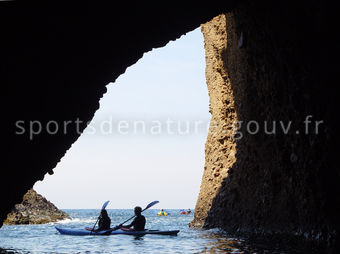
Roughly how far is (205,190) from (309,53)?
13059 millimetres

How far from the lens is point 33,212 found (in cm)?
3631

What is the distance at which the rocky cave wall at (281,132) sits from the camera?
745cm

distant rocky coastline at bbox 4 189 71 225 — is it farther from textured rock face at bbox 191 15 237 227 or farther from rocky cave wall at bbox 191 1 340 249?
rocky cave wall at bbox 191 1 340 249

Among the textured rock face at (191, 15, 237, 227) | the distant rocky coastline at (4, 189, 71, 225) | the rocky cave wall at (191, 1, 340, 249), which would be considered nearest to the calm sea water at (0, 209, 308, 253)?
the rocky cave wall at (191, 1, 340, 249)

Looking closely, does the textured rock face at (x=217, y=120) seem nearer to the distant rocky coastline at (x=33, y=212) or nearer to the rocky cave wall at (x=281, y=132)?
the rocky cave wall at (x=281, y=132)

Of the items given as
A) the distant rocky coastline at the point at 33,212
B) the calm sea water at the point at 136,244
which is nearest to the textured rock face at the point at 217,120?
the calm sea water at the point at 136,244

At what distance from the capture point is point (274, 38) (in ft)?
28.0

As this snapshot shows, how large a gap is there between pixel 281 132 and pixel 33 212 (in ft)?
104

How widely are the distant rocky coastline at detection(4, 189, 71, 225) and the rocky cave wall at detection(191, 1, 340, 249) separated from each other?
70.7 feet

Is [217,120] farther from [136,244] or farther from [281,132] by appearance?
[281,132]

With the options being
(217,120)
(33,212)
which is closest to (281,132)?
(217,120)

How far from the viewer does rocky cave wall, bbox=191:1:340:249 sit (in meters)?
7.45

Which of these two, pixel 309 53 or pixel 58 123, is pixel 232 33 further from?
pixel 58 123

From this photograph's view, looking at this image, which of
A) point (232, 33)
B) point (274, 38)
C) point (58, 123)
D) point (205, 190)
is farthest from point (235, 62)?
point (58, 123)
